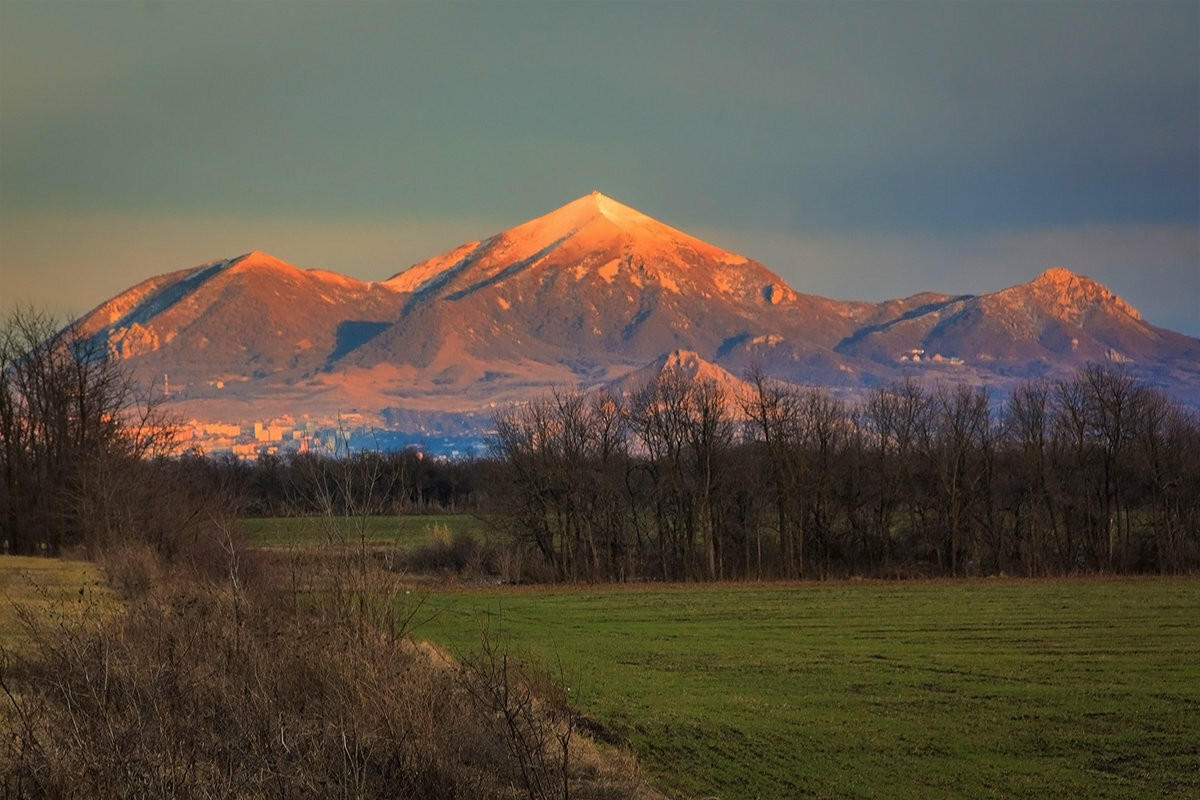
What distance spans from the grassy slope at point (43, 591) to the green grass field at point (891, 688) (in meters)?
7.84

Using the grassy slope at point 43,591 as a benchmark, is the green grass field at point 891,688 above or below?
below

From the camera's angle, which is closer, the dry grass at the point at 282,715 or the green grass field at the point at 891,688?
the dry grass at the point at 282,715

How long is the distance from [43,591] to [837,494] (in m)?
56.6

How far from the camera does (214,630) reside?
15.2 meters

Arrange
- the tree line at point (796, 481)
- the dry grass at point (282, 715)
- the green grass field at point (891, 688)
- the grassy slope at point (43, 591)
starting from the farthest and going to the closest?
1. the tree line at point (796, 481)
2. the grassy slope at point (43, 591)
3. the green grass field at point (891, 688)
4. the dry grass at point (282, 715)

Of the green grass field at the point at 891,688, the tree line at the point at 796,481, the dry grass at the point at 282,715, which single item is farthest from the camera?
the tree line at the point at 796,481

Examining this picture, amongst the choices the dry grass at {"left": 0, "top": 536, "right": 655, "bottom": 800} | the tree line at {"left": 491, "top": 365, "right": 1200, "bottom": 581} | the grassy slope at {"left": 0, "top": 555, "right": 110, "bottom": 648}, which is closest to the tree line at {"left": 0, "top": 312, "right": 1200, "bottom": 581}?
the tree line at {"left": 491, "top": 365, "right": 1200, "bottom": 581}

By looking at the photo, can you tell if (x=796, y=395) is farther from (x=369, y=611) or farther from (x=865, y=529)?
(x=369, y=611)

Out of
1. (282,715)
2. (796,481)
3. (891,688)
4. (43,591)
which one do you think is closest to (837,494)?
(796,481)

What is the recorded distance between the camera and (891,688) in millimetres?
26141

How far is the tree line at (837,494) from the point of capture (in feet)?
220

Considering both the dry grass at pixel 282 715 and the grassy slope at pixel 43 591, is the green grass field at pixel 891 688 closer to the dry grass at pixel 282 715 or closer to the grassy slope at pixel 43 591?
the dry grass at pixel 282 715

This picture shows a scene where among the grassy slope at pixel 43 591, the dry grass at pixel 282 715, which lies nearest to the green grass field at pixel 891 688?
the dry grass at pixel 282 715

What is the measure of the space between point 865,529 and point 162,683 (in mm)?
59664
